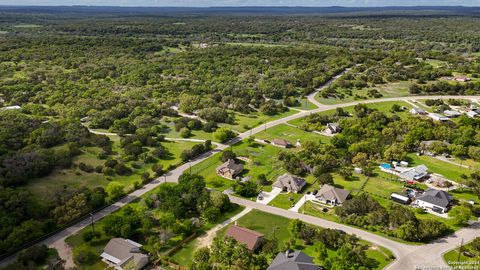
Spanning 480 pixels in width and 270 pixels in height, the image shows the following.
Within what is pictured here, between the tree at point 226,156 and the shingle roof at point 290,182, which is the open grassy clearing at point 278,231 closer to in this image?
the shingle roof at point 290,182

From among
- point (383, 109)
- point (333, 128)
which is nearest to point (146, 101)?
point (333, 128)

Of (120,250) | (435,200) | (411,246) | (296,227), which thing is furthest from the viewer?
(435,200)

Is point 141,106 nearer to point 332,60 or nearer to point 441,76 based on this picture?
point 332,60

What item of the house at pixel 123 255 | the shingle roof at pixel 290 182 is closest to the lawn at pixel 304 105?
the shingle roof at pixel 290 182

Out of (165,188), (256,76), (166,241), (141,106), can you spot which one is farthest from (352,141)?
(256,76)

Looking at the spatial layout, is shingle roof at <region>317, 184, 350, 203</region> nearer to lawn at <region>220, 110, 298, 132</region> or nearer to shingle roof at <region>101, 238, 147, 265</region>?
shingle roof at <region>101, 238, 147, 265</region>

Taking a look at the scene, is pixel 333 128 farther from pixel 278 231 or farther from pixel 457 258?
pixel 457 258
